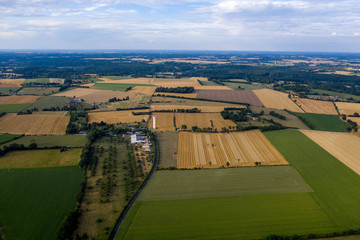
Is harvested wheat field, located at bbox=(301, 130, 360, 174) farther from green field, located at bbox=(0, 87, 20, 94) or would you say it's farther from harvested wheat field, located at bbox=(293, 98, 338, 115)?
green field, located at bbox=(0, 87, 20, 94)

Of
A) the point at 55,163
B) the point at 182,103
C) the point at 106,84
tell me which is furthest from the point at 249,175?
the point at 106,84

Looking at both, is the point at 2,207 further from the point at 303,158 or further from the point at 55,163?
the point at 303,158

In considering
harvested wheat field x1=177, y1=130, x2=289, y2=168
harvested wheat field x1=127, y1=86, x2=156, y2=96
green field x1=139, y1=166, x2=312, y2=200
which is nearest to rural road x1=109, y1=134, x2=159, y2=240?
green field x1=139, y1=166, x2=312, y2=200

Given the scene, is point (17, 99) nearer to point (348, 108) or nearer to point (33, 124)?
point (33, 124)

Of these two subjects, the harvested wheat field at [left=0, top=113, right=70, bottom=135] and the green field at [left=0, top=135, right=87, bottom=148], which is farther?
the harvested wheat field at [left=0, top=113, right=70, bottom=135]

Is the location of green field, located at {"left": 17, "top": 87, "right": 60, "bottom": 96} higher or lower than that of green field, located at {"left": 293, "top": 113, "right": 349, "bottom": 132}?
higher

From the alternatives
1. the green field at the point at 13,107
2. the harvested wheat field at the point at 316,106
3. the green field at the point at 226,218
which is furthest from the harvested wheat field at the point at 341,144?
the green field at the point at 13,107

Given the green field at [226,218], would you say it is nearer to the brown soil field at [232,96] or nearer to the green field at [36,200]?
the green field at [36,200]
